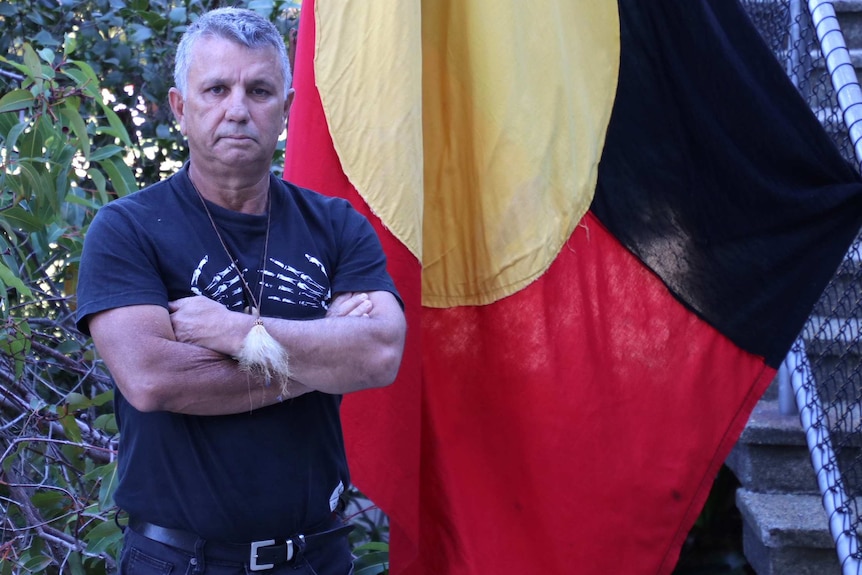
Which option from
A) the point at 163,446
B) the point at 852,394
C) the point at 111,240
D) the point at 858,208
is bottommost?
the point at 852,394

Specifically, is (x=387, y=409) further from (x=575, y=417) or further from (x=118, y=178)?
(x=118, y=178)

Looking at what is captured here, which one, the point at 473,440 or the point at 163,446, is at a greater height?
the point at 163,446

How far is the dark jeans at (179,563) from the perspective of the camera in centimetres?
200

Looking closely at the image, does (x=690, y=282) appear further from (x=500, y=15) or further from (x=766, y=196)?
(x=500, y=15)

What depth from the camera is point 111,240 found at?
1969mm

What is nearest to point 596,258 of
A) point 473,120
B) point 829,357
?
point 473,120

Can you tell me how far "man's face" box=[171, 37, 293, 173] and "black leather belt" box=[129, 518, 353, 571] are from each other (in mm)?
756

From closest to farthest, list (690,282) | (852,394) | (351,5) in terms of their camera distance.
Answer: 1. (351,5)
2. (690,282)
3. (852,394)

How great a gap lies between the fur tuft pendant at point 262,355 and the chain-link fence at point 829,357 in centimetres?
177

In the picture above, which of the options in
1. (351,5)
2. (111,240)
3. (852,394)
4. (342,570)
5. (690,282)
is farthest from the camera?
(852,394)

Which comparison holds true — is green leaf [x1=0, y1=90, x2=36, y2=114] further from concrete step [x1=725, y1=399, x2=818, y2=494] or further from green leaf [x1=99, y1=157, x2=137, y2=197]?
concrete step [x1=725, y1=399, x2=818, y2=494]

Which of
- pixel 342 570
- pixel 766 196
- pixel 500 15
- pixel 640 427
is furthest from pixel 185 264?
pixel 766 196

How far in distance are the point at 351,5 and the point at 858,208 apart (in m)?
1.53

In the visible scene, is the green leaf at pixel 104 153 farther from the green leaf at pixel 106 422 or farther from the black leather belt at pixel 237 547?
the black leather belt at pixel 237 547
